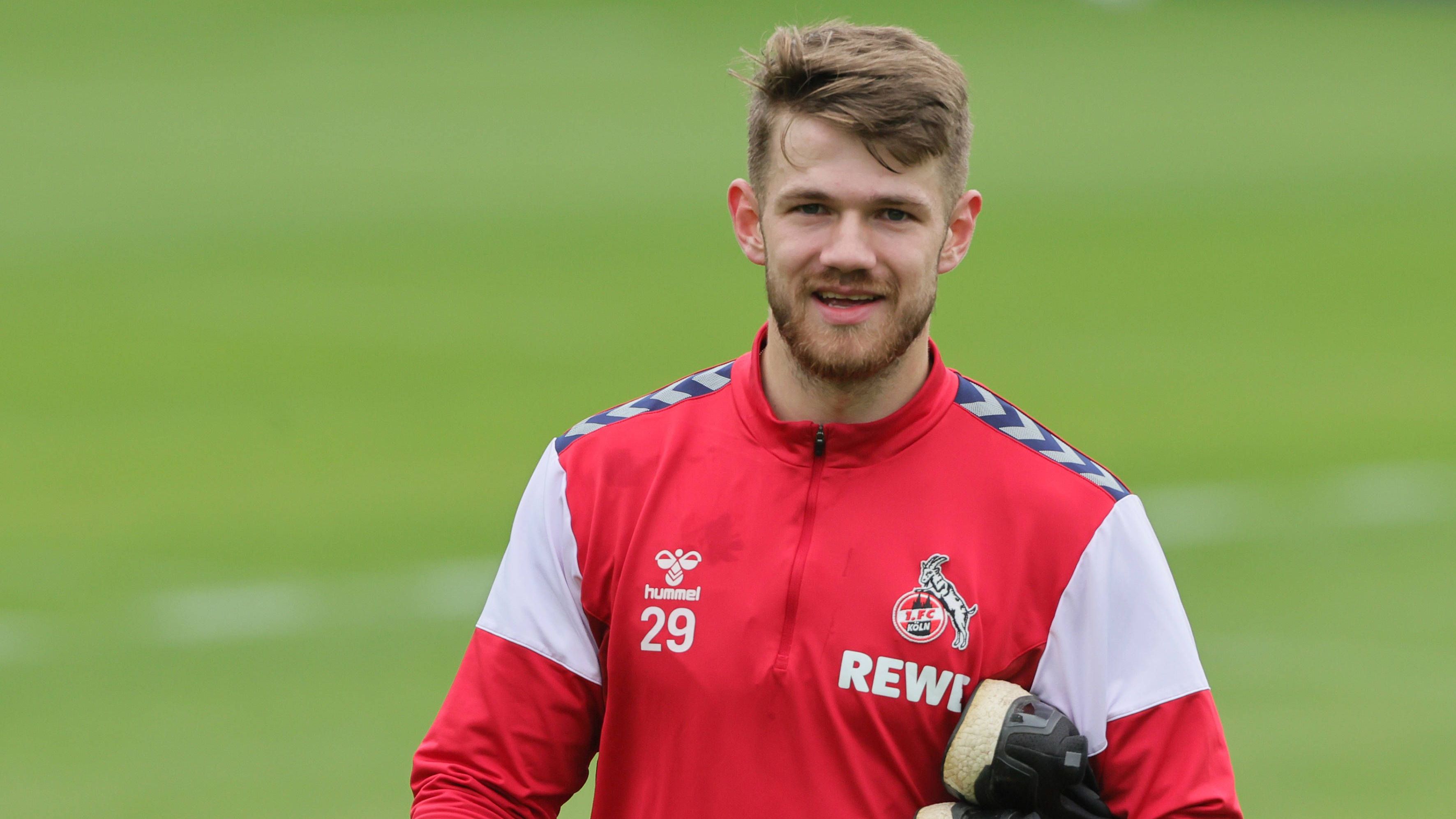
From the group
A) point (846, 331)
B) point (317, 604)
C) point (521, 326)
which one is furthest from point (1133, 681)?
point (521, 326)

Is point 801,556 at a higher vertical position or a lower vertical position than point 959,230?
lower

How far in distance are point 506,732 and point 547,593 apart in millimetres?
224

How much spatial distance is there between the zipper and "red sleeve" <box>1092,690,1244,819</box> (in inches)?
19.3

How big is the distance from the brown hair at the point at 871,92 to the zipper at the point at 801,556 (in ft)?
1.36

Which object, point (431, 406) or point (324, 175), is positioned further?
point (324, 175)

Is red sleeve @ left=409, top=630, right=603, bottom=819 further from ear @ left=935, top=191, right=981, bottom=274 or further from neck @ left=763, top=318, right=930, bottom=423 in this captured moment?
ear @ left=935, top=191, right=981, bottom=274

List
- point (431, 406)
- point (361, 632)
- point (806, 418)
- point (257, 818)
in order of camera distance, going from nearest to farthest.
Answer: point (806, 418) < point (257, 818) < point (361, 632) < point (431, 406)

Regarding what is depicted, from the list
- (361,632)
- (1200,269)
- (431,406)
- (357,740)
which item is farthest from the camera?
(1200,269)

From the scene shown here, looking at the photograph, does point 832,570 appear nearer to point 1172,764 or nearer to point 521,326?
point 1172,764

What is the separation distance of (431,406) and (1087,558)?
7574mm

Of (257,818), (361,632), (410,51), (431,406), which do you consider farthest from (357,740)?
(410,51)

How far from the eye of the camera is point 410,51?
1518 cm

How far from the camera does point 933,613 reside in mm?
2699

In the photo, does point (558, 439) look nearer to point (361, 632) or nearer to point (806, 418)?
point (806, 418)
